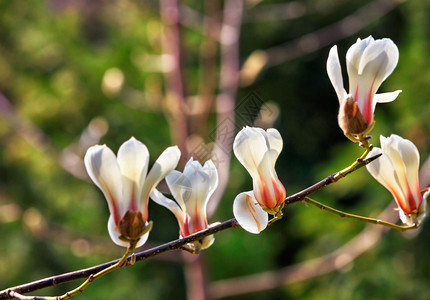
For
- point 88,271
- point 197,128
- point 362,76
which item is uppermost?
point 197,128

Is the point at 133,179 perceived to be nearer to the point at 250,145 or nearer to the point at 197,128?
the point at 250,145

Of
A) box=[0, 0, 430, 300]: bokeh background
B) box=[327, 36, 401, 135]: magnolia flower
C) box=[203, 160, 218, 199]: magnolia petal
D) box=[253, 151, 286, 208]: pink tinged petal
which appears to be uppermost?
box=[0, 0, 430, 300]: bokeh background

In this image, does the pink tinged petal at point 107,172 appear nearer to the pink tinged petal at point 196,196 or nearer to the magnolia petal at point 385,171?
the pink tinged petal at point 196,196

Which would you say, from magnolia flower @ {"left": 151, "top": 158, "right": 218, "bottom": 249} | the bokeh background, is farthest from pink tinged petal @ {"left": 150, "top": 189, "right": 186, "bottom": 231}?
the bokeh background

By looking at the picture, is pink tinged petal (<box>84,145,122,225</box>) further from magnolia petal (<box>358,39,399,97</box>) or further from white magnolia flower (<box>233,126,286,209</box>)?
magnolia petal (<box>358,39,399,97</box>)

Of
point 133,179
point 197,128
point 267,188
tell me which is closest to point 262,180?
point 267,188

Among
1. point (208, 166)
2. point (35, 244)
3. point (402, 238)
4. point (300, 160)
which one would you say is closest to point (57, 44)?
point (35, 244)

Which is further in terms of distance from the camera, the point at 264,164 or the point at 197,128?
the point at 197,128
